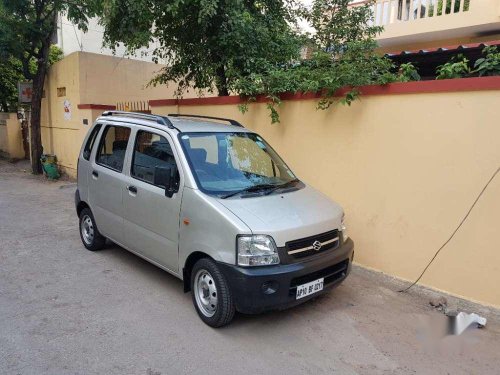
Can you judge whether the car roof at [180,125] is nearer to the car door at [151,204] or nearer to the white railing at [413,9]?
the car door at [151,204]

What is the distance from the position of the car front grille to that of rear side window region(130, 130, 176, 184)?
1506 millimetres

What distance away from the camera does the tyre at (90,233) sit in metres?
5.42

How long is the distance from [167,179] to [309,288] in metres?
1.66

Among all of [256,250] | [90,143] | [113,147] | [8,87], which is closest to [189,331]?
[256,250]

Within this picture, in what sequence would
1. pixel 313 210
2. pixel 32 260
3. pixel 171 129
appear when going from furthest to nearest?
pixel 32 260
pixel 171 129
pixel 313 210

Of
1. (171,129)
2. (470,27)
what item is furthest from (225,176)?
(470,27)

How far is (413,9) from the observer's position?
910 centimetres

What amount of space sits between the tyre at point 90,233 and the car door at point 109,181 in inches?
8.2

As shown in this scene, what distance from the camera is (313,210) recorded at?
381 cm

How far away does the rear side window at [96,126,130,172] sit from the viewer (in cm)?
477

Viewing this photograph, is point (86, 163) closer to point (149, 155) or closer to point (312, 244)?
point (149, 155)

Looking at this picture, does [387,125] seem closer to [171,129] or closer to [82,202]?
[171,129]

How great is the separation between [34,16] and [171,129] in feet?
29.6

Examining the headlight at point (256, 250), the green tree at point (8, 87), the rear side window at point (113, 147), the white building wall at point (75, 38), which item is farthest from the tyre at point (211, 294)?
the white building wall at point (75, 38)
